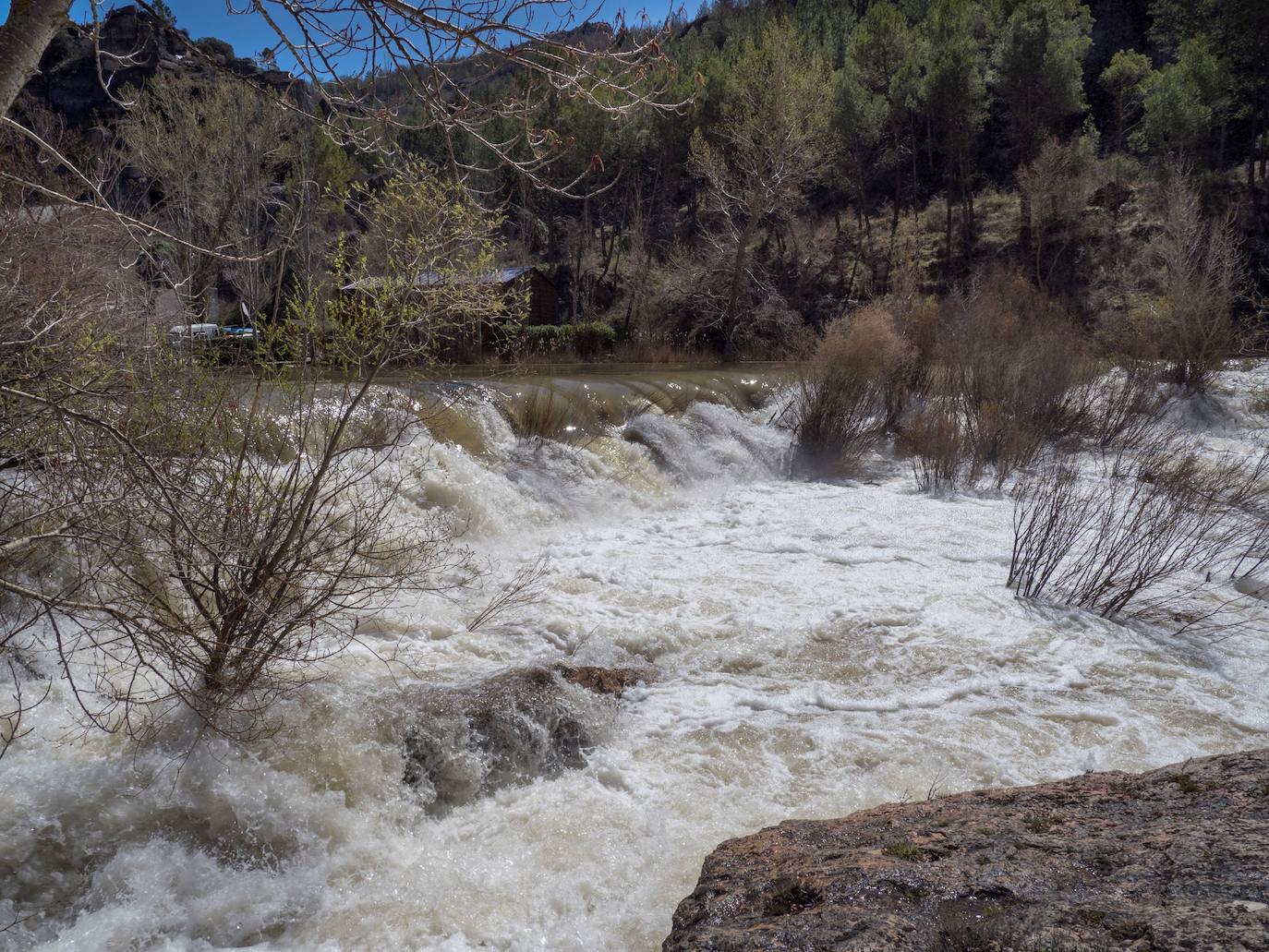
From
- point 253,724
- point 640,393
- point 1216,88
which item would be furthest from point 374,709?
point 1216,88

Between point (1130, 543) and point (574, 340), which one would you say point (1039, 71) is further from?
point (1130, 543)

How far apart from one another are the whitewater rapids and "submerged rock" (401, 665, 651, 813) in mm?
58

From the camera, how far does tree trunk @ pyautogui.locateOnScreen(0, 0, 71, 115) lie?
1817mm

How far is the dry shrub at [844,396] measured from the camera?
12.0 metres

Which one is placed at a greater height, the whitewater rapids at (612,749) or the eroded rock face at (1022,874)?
the eroded rock face at (1022,874)

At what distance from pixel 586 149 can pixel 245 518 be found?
27896 mm

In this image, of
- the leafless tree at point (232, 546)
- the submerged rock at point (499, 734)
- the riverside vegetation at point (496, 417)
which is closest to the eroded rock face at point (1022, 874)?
the riverside vegetation at point (496, 417)

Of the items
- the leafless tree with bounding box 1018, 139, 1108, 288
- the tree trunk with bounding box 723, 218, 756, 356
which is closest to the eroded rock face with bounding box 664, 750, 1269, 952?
the tree trunk with bounding box 723, 218, 756, 356

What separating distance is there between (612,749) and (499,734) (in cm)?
62

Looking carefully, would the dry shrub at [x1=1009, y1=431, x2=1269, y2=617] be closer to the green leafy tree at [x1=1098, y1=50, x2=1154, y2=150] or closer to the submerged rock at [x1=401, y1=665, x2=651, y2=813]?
the submerged rock at [x1=401, y1=665, x2=651, y2=813]

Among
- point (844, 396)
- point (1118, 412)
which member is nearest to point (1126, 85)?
point (1118, 412)

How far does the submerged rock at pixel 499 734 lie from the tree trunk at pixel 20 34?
3134 millimetres

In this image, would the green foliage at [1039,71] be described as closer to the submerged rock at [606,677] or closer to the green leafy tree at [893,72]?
the green leafy tree at [893,72]

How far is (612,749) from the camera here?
438 centimetres
